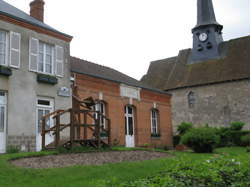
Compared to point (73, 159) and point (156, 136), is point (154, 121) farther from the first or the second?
A: point (73, 159)

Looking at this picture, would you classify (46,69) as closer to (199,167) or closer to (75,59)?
(75,59)

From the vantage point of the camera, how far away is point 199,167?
19.1 feet

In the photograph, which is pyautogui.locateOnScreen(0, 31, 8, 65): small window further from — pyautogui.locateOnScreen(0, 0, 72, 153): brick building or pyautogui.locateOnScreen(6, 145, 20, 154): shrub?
pyautogui.locateOnScreen(6, 145, 20, 154): shrub

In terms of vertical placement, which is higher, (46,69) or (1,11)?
(1,11)

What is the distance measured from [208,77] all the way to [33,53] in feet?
69.9

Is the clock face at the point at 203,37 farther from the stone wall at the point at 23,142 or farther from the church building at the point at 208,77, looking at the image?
the stone wall at the point at 23,142

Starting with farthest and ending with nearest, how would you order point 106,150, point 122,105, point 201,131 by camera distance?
point 122,105
point 201,131
point 106,150

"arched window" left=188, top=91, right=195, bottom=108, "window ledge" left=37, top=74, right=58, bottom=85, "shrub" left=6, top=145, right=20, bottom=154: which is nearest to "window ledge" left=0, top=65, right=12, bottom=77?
"window ledge" left=37, top=74, right=58, bottom=85

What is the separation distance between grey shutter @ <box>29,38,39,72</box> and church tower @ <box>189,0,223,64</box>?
23.5 meters

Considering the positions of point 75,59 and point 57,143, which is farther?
point 75,59

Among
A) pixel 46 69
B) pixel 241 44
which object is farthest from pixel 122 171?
pixel 241 44

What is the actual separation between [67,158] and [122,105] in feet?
32.3

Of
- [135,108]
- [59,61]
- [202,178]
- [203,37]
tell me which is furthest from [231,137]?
[202,178]

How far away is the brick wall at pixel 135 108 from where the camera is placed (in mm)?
16891
